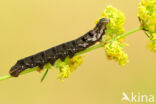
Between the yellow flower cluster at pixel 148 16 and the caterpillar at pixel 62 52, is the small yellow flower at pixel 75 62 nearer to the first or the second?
the caterpillar at pixel 62 52

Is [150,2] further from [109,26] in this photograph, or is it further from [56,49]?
[56,49]

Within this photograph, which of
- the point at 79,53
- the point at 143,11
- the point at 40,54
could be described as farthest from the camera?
the point at 40,54

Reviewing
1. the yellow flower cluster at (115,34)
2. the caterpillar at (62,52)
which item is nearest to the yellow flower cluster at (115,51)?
the yellow flower cluster at (115,34)

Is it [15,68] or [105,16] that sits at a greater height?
[105,16]

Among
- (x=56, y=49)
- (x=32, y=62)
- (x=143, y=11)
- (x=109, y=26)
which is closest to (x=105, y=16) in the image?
(x=109, y=26)

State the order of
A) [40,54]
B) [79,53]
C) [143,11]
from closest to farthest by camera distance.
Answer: [143,11] < [79,53] < [40,54]

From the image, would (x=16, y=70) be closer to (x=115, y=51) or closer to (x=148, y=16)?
(x=115, y=51)

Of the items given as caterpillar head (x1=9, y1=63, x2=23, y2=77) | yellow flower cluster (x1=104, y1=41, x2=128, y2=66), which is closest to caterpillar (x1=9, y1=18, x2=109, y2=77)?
caterpillar head (x1=9, y1=63, x2=23, y2=77)
